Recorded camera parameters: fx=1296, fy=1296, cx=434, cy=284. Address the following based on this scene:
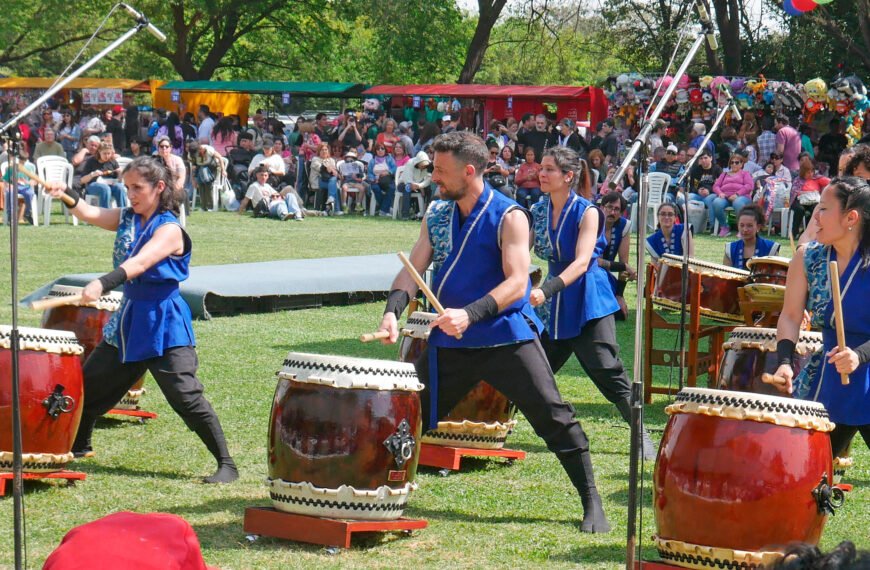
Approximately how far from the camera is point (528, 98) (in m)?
26.2

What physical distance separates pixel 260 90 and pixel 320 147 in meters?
6.72

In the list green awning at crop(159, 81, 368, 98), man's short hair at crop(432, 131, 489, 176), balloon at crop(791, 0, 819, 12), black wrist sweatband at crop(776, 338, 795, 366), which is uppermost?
balloon at crop(791, 0, 819, 12)

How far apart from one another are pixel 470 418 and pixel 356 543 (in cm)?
170

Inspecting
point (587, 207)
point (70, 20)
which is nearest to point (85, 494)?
point (587, 207)

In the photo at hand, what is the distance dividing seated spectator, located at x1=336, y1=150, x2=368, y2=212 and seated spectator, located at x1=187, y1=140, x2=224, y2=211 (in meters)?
2.29

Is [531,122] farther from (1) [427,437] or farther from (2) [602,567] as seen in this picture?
(2) [602,567]

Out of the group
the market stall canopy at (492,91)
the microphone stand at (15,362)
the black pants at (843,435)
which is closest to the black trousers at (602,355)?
the black pants at (843,435)

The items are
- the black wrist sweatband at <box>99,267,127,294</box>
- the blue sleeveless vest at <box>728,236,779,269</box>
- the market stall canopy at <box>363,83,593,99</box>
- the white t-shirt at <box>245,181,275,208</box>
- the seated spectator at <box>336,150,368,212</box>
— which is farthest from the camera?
the market stall canopy at <box>363,83,593,99</box>

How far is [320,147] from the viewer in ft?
78.7

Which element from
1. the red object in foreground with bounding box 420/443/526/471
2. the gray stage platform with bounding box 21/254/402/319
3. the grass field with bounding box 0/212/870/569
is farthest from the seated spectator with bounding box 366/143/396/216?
the red object in foreground with bounding box 420/443/526/471

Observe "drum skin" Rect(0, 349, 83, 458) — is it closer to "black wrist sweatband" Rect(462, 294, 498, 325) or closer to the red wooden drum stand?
the red wooden drum stand

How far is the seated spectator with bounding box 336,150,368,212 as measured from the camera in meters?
24.1

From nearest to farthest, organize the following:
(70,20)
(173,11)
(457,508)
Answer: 1. (457,508)
2. (173,11)
3. (70,20)

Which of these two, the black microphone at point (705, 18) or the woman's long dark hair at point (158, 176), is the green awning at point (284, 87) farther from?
the black microphone at point (705, 18)
